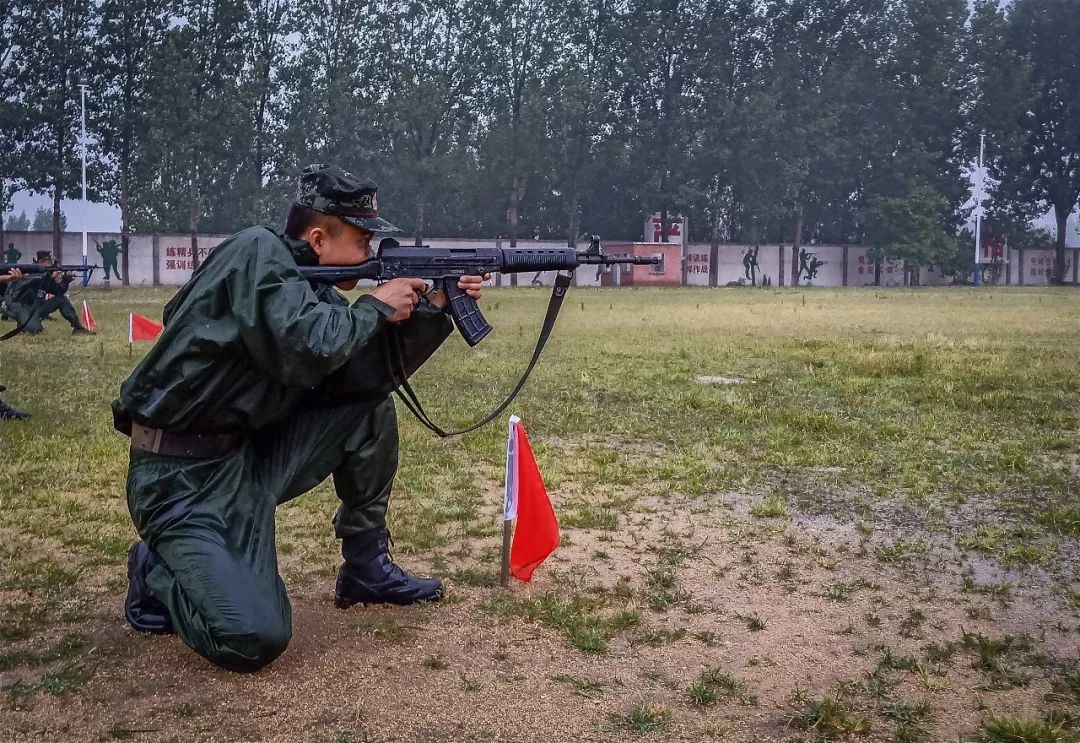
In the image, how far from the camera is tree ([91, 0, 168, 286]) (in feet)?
151

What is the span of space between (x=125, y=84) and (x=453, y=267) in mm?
47891

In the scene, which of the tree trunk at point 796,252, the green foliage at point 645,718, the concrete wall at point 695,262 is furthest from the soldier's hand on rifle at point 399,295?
the tree trunk at point 796,252

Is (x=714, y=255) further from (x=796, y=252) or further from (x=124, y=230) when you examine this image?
(x=124, y=230)

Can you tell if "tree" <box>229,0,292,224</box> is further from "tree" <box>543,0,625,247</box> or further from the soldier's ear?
the soldier's ear

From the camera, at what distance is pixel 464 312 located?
433cm

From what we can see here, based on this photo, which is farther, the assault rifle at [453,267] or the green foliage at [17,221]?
the green foliage at [17,221]

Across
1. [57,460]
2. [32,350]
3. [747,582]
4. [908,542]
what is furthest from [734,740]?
[32,350]

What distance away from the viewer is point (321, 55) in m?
50.3

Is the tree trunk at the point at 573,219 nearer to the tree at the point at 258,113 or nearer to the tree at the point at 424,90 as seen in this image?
the tree at the point at 424,90

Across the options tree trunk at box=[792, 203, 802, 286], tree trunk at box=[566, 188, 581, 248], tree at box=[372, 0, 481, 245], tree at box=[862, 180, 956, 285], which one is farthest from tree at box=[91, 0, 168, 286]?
tree at box=[862, 180, 956, 285]

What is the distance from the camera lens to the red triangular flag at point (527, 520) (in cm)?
497

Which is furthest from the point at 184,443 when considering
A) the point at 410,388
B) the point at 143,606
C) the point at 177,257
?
the point at 177,257

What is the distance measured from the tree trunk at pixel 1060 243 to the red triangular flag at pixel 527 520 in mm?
67790

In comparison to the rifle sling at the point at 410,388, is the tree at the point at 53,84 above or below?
above
